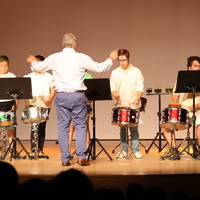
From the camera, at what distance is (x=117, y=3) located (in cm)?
1118

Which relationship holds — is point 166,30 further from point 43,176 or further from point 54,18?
point 43,176

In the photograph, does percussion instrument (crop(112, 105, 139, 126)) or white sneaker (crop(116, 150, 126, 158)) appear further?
white sneaker (crop(116, 150, 126, 158))

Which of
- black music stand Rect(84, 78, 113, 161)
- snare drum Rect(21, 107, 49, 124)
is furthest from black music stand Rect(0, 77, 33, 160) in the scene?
black music stand Rect(84, 78, 113, 161)

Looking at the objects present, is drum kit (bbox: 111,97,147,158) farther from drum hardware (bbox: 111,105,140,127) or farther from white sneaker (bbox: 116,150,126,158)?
white sneaker (bbox: 116,150,126,158)

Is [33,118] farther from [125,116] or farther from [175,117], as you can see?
[175,117]

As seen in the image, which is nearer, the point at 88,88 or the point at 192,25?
the point at 88,88

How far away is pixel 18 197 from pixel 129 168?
3580 mm

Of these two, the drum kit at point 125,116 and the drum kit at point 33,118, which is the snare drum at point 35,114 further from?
the drum kit at point 125,116

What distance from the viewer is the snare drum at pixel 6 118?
7.02 metres

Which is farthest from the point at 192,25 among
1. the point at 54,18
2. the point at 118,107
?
the point at 118,107

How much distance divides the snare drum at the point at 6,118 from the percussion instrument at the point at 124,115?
5.21 ft

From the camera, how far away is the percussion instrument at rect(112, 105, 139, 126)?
6840 millimetres

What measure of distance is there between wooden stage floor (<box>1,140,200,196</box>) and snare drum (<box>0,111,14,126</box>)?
0.57m

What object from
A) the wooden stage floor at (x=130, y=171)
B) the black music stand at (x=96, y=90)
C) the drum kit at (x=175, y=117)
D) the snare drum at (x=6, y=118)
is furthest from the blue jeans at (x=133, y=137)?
the snare drum at (x=6, y=118)
